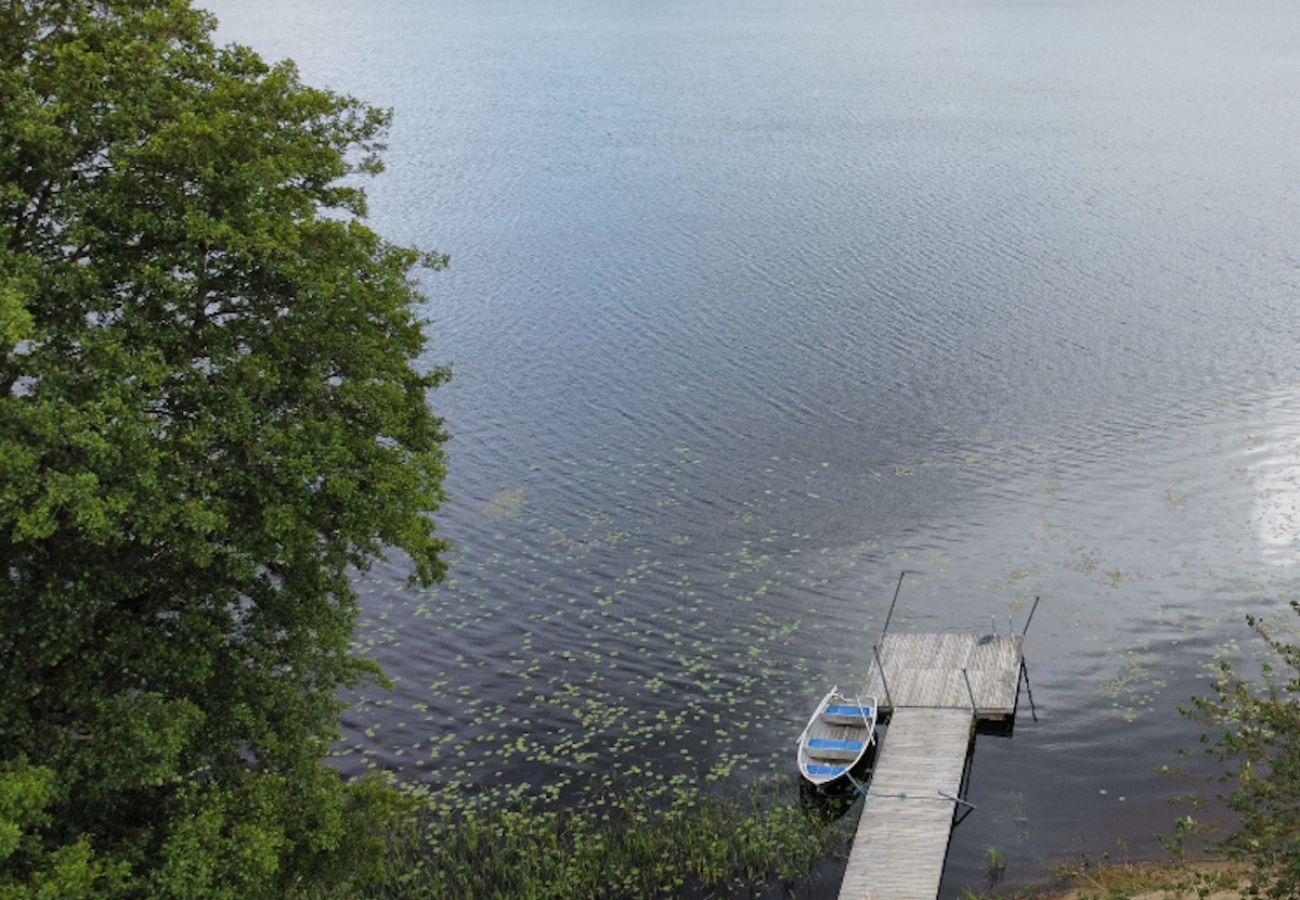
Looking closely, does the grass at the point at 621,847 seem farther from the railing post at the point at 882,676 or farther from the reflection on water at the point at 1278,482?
the reflection on water at the point at 1278,482

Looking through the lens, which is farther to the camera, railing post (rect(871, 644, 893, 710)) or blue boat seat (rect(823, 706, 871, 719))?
railing post (rect(871, 644, 893, 710))

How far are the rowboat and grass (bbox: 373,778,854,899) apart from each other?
731mm

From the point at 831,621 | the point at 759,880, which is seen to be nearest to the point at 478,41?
the point at 831,621

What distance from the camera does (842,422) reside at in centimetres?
4628

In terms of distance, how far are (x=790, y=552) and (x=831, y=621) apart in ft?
11.7

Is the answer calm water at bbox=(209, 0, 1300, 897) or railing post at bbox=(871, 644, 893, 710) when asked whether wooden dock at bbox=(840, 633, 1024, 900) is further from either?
calm water at bbox=(209, 0, 1300, 897)

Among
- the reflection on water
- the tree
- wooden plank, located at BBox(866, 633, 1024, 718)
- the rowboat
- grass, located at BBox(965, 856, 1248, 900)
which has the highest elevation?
the tree

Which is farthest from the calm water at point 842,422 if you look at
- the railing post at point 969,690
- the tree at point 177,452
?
the tree at point 177,452

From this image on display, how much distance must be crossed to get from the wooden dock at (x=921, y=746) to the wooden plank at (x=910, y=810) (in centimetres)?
2

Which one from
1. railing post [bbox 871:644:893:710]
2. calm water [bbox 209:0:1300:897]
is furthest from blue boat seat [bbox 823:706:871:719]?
calm water [bbox 209:0:1300:897]

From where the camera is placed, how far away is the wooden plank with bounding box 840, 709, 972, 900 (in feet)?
79.9

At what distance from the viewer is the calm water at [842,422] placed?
31453 millimetres

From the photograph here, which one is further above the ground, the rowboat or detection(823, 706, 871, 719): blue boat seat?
detection(823, 706, 871, 719): blue boat seat

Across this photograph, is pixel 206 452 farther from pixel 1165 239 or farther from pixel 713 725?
pixel 1165 239
